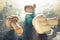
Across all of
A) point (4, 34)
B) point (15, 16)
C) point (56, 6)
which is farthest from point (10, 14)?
point (56, 6)

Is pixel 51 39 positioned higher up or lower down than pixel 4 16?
lower down

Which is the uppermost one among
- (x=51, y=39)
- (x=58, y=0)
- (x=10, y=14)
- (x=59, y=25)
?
(x=58, y=0)

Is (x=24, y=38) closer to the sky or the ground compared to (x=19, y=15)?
closer to the ground

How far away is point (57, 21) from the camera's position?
1.50m

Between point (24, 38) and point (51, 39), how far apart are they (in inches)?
10.0

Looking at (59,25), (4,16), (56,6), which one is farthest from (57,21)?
(4,16)

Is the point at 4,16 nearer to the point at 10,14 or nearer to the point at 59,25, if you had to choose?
the point at 10,14

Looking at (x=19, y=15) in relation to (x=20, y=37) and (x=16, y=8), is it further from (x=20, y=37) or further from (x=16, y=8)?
(x=20, y=37)

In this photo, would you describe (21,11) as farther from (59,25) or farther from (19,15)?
(59,25)

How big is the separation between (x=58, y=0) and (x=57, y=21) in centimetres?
20

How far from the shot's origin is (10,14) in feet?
5.00

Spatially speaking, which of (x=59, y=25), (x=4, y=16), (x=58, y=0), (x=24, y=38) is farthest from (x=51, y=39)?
(x=4, y=16)

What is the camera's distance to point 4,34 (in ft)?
4.94

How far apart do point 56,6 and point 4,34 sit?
56 cm
